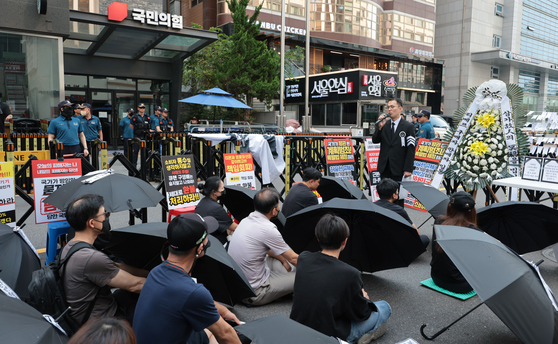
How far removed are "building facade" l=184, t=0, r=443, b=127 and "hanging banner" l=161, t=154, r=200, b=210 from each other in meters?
21.0

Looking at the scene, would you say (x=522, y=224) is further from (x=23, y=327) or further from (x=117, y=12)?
(x=117, y=12)

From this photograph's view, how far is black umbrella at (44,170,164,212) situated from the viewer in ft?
13.4

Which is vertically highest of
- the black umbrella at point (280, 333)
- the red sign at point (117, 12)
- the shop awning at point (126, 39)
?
the red sign at point (117, 12)

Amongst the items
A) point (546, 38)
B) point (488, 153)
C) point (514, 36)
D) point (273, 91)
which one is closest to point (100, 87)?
point (273, 91)

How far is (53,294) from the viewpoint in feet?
8.52

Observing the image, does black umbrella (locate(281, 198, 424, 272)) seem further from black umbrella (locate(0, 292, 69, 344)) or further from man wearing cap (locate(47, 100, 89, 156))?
man wearing cap (locate(47, 100, 89, 156))

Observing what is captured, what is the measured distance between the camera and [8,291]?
235 cm

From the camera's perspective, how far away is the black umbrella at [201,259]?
2.94 metres

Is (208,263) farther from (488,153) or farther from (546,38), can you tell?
(546,38)

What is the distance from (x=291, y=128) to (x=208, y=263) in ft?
58.5

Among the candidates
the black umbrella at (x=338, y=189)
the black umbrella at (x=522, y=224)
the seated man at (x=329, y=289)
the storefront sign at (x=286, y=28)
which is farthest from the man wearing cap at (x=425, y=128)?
the storefront sign at (x=286, y=28)

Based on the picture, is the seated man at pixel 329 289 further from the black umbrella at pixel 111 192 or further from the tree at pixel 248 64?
the tree at pixel 248 64

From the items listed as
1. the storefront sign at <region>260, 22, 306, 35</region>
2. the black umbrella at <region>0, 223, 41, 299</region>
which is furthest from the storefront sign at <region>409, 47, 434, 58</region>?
the black umbrella at <region>0, 223, 41, 299</region>

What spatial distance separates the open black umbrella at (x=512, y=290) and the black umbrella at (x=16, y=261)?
3.23 metres
